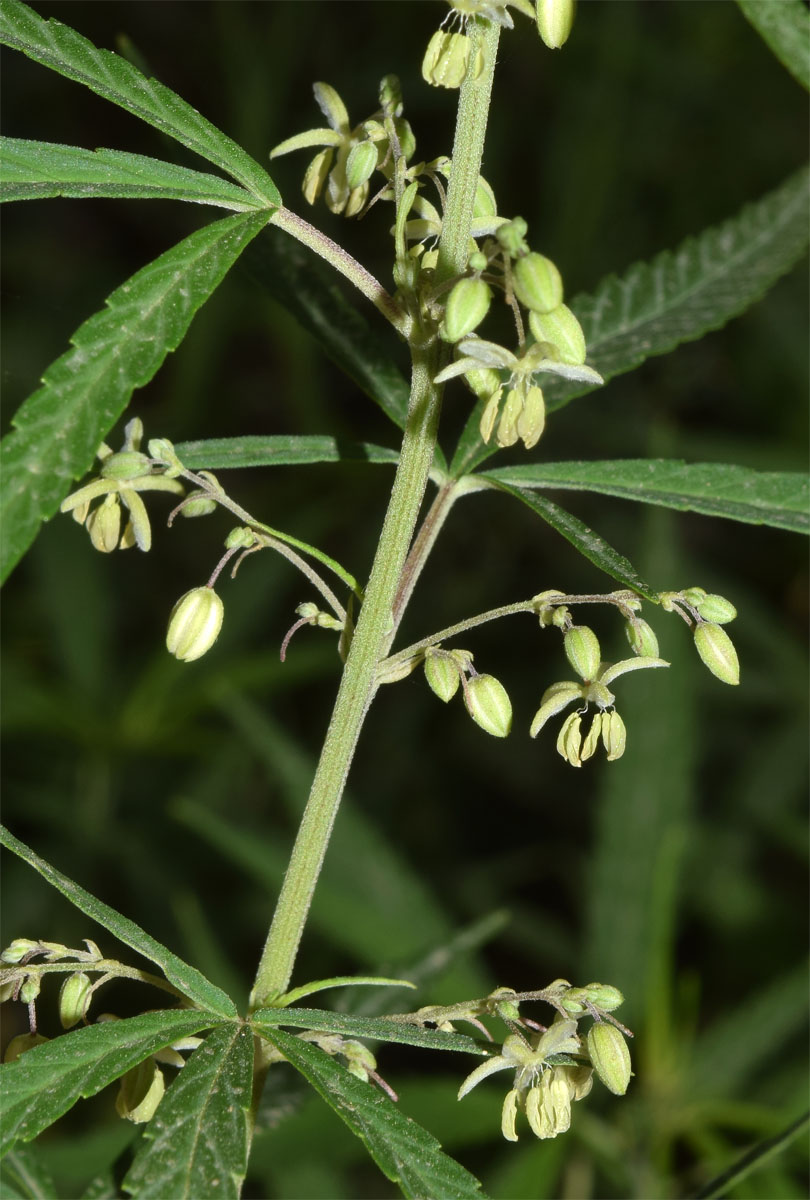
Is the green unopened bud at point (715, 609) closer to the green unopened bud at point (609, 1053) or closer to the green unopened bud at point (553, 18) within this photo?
the green unopened bud at point (609, 1053)

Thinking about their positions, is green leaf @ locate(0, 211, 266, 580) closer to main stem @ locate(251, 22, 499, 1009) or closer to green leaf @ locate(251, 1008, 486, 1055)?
main stem @ locate(251, 22, 499, 1009)

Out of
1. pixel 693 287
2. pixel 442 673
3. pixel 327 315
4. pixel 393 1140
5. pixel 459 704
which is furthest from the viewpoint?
pixel 459 704

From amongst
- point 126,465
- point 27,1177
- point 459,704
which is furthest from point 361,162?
point 459,704

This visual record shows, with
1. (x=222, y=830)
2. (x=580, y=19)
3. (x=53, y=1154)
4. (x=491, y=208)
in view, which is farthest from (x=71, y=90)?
(x=491, y=208)

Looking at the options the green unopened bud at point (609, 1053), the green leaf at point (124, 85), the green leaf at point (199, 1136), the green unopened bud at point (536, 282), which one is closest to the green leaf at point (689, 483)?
the green unopened bud at point (536, 282)

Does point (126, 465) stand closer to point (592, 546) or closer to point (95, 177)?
point (95, 177)
